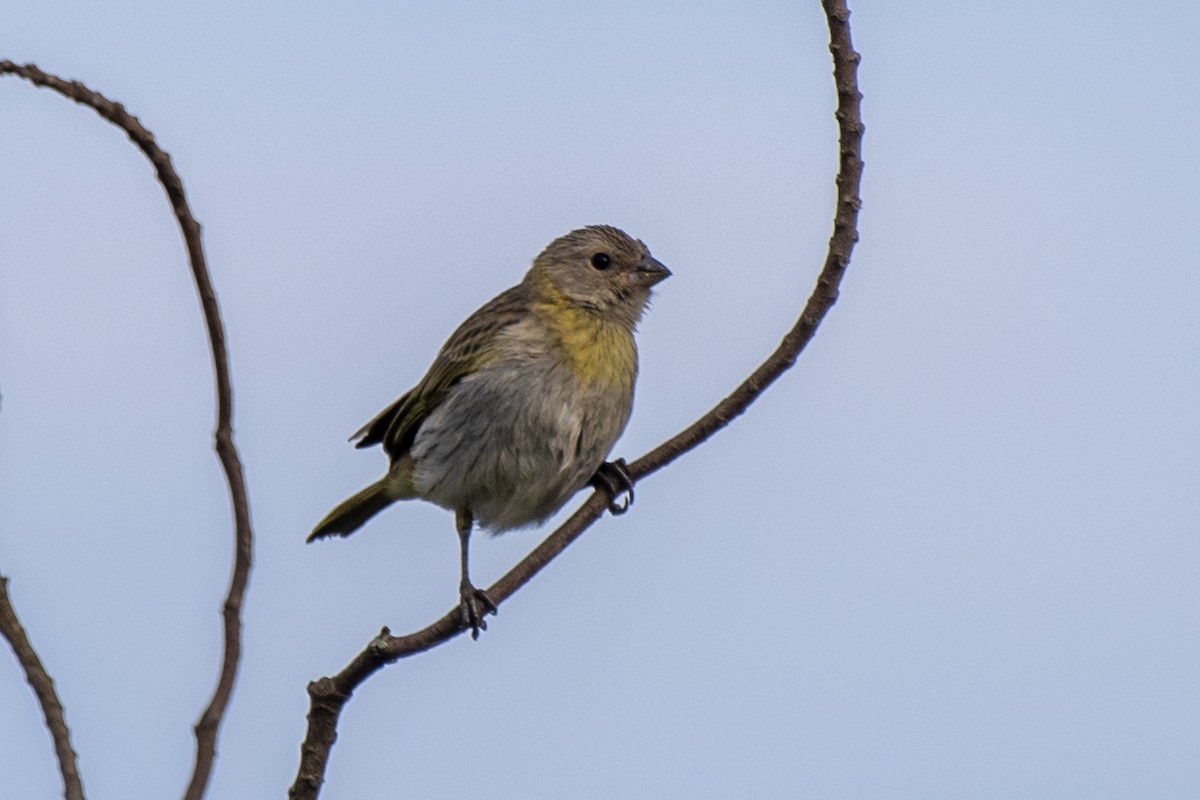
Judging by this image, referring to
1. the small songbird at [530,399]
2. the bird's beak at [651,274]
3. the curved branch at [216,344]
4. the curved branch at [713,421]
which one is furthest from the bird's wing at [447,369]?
the curved branch at [216,344]

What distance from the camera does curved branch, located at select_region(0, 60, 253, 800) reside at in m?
2.56

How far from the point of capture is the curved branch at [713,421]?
3439 millimetres

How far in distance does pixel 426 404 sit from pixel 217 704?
4778 mm

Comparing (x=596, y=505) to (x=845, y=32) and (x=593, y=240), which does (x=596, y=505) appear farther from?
(x=593, y=240)

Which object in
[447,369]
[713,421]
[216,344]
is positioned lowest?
[216,344]

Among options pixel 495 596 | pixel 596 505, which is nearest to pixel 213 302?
pixel 495 596

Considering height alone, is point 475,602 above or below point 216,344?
above

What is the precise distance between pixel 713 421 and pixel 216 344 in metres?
1.66

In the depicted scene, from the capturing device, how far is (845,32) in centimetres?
359

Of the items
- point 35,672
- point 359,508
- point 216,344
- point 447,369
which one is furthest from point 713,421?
point 359,508

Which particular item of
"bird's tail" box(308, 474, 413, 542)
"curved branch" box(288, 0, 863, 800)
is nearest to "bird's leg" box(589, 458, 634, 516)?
A: "bird's tail" box(308, 474, 413, 542)

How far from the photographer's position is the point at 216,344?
2633 mm

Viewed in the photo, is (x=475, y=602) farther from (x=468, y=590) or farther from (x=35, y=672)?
(x=35, y=672)

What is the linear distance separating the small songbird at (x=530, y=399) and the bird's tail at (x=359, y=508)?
27mm
